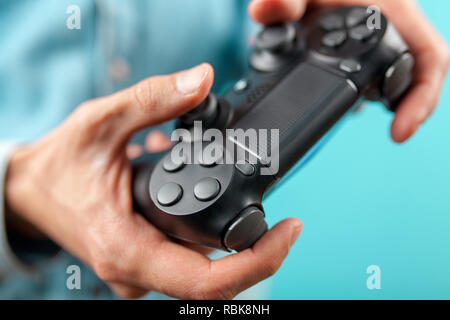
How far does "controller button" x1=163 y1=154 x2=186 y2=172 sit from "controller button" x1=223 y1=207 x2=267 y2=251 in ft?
0.29

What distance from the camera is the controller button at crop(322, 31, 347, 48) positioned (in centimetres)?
50

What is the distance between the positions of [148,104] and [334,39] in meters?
0.25

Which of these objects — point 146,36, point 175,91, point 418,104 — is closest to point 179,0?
point 146,36

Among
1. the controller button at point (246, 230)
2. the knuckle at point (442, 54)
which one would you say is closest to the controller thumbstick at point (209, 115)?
the controller button at point (246, 230)

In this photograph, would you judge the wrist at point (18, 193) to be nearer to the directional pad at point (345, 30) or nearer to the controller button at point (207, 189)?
the controller button at point (207, 189)

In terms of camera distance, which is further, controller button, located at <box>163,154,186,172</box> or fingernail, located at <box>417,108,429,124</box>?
fingernail, located at <box>417,108,429,124</box>

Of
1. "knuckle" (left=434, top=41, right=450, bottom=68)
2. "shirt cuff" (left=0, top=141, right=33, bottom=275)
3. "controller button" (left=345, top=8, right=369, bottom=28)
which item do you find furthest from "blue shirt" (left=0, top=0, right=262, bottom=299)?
"knuckle" (left=434, top=41, right=450, bottom=68)

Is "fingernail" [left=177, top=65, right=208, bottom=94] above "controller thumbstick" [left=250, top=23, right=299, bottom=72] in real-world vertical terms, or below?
below

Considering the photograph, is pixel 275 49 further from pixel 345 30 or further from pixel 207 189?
pixel 207 189

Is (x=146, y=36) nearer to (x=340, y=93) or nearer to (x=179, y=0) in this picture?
(x=179, y=0)

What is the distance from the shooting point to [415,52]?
0.59 meters

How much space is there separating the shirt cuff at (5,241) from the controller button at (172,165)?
0.24 m

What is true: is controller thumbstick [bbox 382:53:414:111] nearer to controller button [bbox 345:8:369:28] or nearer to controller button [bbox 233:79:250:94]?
controller button [bbox 345:8:369:28]

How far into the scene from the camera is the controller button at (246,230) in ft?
1.27
